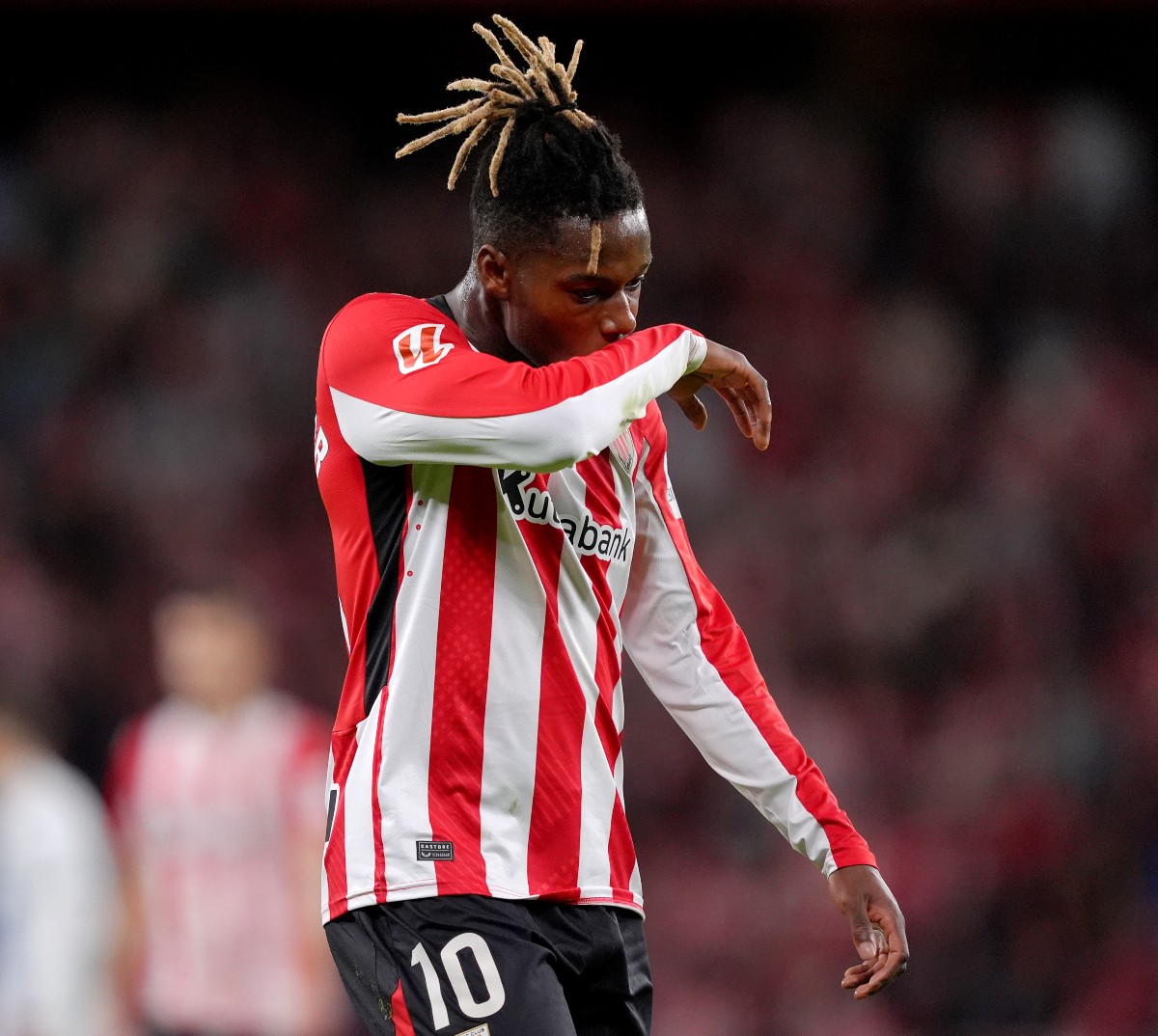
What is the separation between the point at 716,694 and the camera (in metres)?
2.93

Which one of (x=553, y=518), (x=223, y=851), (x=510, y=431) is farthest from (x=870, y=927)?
(x=223, y=851)

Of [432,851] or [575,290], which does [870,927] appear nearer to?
[432,851]

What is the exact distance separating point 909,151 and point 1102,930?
5.35 m

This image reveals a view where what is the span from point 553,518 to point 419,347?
36 cm

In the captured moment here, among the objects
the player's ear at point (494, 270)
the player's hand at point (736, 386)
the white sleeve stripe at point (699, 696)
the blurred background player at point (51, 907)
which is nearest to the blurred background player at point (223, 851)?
the blurred background player at point (51, 907)

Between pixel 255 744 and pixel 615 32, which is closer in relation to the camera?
pixel 255 744

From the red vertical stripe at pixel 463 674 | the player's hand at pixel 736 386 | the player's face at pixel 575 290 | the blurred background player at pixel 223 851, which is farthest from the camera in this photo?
the blurred background player at pixel 223 851

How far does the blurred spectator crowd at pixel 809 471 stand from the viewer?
7.74 m

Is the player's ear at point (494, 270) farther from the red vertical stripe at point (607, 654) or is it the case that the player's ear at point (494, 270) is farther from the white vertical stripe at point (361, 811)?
the white vertical stripe at point (361, 811)

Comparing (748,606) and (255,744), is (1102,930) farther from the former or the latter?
(255,744)

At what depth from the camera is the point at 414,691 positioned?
2.49 meters

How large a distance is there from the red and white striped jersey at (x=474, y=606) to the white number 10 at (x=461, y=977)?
0.08 meters

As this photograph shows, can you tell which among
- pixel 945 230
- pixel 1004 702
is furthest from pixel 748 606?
pixel 945 230

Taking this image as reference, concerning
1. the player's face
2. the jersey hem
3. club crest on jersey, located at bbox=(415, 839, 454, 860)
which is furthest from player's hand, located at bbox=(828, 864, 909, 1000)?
the player's face
